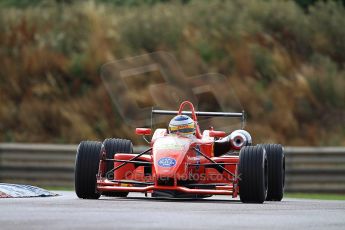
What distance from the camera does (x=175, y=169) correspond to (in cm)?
1455

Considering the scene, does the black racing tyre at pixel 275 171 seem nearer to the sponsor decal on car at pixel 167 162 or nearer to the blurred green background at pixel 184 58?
the sponsor decal on car at pixel 167 162

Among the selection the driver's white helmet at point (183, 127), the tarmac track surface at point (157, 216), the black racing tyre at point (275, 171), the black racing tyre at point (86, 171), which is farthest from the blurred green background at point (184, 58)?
Answer: the tarmac track surface at point (157, 216)

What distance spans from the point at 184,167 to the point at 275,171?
5.02ft

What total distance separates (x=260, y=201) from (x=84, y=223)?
14.9 ft

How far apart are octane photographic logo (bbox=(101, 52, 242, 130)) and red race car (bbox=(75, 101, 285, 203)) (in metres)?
8.50

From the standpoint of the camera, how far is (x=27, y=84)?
26688 millimetres

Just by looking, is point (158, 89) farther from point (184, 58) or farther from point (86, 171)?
point (86, 171)

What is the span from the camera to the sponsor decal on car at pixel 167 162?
14.6 metres

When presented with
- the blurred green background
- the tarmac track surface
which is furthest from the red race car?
the blurred green background

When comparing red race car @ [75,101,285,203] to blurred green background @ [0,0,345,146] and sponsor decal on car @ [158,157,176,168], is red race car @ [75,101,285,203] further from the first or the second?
blurred green background @ [0,0,345,146]

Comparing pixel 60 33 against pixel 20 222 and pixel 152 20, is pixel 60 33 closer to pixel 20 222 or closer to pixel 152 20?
pixel 152 20

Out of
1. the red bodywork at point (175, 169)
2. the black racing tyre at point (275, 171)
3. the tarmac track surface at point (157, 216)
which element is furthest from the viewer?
the black racing tyre at point (275, 171)

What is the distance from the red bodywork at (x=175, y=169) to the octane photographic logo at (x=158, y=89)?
348 inches

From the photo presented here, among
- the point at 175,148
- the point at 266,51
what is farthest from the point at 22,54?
the point at 175,148
